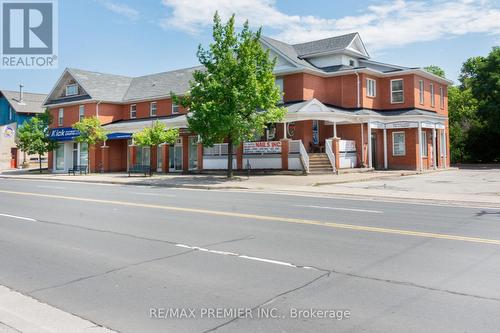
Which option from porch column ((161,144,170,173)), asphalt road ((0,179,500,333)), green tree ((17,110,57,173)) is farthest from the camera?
green tree ((17,110,57,173))

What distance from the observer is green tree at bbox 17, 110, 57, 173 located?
43125 mm

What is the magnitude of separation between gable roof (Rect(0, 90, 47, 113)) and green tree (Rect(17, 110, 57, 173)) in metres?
15.7

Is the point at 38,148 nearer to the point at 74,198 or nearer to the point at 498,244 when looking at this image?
the point at 74,198

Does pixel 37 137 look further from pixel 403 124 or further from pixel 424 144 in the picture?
pixel 424 144

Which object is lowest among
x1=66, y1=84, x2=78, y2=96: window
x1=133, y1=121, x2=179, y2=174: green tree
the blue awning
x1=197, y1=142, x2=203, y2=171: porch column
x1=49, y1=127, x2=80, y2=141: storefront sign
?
x1=197, y1=142, x2=203, y2=171: porch column

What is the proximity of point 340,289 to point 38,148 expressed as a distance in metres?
43.7

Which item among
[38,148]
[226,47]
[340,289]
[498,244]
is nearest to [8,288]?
[340,289]

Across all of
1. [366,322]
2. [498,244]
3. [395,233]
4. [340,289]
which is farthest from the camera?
[395,233]

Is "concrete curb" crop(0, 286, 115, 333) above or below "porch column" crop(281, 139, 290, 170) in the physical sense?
below

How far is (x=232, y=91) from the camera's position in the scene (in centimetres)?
2472

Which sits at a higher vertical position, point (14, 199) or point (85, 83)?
point (85, 83)

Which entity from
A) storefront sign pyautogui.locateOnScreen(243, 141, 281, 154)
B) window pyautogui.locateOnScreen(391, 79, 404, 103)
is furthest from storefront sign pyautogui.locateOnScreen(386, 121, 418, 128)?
storefront sign pyautogui.locateOnScreen(243, 141, 281, 154)

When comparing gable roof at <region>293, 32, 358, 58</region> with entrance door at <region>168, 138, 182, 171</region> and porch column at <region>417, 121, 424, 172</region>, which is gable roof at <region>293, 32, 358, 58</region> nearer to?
porch column at <region>417, 121, 424, 172</region>

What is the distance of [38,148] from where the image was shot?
43.3 m
